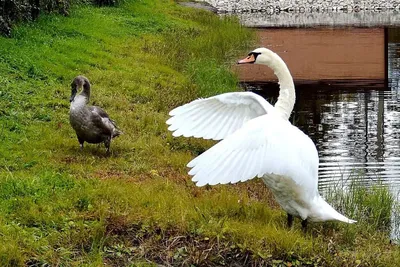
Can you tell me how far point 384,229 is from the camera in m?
9.07

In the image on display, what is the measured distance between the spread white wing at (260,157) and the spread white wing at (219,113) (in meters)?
0.74

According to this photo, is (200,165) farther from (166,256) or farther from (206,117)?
(206,117)

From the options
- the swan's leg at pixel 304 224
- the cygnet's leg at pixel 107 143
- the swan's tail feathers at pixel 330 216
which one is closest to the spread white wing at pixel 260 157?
the swan's tail feathers at pixel 330 216

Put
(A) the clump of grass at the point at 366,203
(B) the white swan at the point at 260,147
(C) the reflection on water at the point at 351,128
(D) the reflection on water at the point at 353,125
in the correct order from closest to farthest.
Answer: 1. (B) the white swan at the point at 260,147
2. (A) the clump of grass at the point at 366,203
3. (D) the reflection on water at the point at 353,125
4. (C) the reflection on water at the point at 351,128

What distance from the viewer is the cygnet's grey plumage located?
31.6 feet

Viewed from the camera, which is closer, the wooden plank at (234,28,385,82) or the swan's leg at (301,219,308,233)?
the swan's leg at (301,219,308,233)

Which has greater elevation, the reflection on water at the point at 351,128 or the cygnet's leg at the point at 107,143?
the cygnet's leg at the point at 107,143

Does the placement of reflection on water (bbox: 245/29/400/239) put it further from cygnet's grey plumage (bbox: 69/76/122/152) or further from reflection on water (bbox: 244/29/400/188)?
cygnet's grey plumage (bbox: 69/76/122/152)

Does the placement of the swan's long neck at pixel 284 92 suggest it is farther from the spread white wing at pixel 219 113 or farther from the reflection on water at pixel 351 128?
the reflection on water at pixel 351 128

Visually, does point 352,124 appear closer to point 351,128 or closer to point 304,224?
point 351,128

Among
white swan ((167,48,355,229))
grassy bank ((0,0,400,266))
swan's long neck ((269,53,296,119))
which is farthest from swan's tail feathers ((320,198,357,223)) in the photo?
swan's long neck ((269,53,296,119))

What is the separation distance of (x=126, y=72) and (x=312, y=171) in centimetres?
992

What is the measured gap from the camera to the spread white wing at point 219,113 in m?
7.42

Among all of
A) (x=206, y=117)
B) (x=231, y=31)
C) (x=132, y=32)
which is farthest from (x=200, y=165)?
(x=231, y=31)
